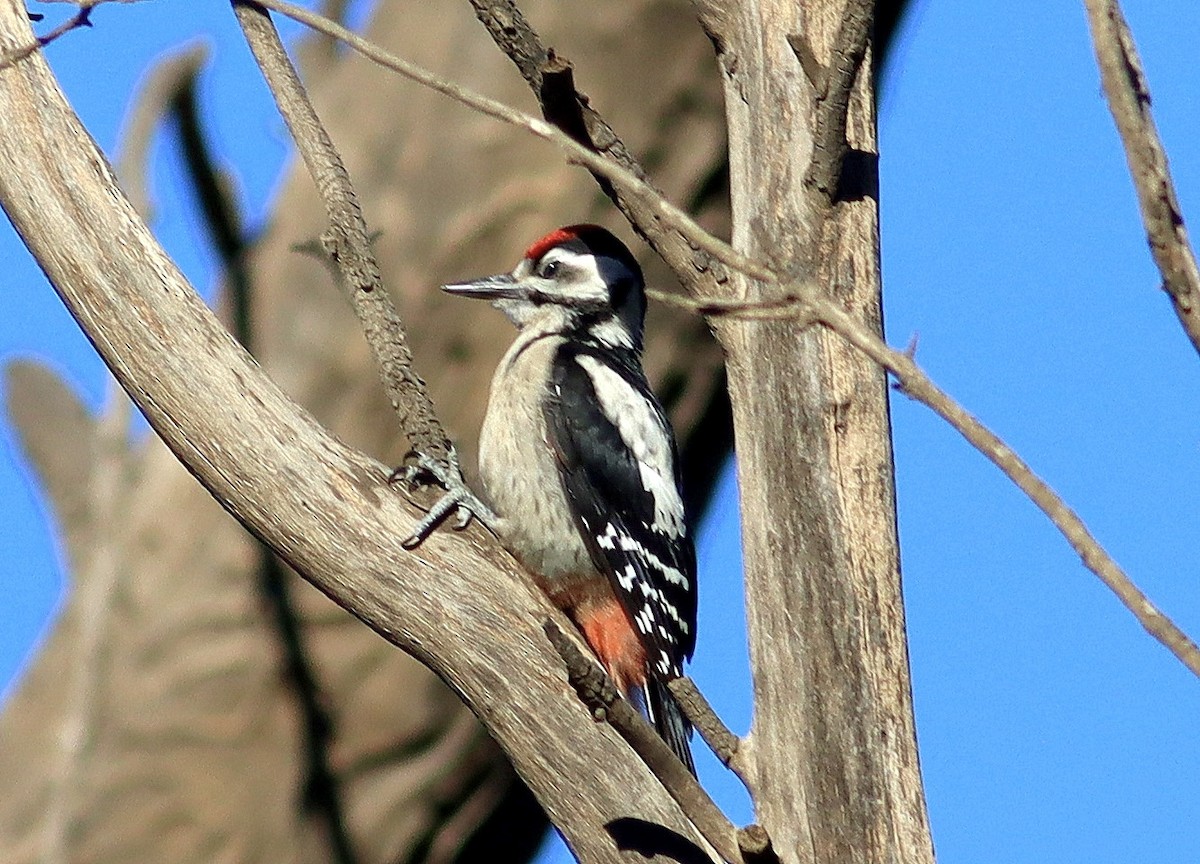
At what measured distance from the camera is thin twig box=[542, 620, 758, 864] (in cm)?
237

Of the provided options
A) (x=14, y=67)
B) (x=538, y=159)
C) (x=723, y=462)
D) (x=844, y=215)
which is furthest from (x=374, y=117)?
(x=844, y=215)

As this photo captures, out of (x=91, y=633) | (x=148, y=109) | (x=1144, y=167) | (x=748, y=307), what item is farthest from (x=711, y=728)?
(x=91, y=633)

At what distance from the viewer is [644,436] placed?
14.1 feet

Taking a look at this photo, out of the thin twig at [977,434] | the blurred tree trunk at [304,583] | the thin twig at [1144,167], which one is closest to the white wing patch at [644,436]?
the blurred tree trunk at [304,583]

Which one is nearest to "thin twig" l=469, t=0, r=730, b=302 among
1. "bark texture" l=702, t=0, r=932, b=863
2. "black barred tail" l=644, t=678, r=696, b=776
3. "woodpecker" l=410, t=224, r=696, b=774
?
"bark texture" l=702, t=0, r=932, b=863

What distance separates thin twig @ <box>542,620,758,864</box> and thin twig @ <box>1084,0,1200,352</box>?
1.13 m

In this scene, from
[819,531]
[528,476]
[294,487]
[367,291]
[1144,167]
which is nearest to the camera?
[1144,167]

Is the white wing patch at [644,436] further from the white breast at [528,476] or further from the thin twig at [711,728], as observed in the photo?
the thin twig at [711,728]

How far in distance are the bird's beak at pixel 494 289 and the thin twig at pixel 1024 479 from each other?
9.95 feet

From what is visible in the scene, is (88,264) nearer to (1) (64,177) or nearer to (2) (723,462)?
(1) (64,177)

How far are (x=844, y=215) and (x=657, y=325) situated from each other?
3.48m

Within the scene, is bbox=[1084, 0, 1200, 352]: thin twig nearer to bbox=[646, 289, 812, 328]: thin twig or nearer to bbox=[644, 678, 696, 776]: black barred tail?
bbox=[646, 289, 812, 328]: thin twig

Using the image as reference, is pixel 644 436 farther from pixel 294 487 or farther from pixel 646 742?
pixel 646 742

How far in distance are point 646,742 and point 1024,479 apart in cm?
106
